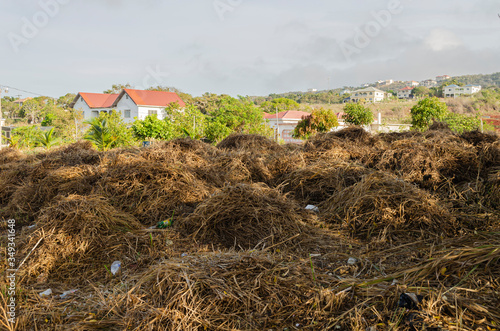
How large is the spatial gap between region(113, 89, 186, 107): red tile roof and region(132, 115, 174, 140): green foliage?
16.8m

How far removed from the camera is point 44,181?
509 centimetres

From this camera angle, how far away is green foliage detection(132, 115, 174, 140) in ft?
50.4

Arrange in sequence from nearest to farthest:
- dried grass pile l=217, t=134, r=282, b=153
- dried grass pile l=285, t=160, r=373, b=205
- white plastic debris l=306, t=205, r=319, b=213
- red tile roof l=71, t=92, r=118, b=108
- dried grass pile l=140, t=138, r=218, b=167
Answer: white plastic debris l=306, t=205, r=319, b=213 < dried grass pile l=285, t=160, r=373, b=205 < dried grass pile l=140, t=138, r=218, b=167 < dried grass pile l=217, t=134, r=282, b=153 < red tile roof l=71, t=92, r=118, b=108

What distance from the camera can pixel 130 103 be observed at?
32844 millimetres

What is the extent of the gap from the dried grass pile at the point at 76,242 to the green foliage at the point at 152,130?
12.2 m

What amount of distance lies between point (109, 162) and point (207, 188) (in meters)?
1.72

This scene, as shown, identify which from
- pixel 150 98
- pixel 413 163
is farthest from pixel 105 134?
pixel 150 98

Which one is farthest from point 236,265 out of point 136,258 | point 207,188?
point 207,188

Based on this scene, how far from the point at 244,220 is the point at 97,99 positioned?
37.1 metres

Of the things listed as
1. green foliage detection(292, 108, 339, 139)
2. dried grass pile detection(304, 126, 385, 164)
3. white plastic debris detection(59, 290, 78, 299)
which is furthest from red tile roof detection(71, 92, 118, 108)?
white plastic debris detection(59, 290, 78, 299)

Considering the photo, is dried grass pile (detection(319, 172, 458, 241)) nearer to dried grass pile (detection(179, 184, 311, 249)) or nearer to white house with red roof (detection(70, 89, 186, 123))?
dried grass pile (detection(179, 184, 311, 249))

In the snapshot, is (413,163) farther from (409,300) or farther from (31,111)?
(31,111)

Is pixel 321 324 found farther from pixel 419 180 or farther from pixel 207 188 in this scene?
pixel 419 180

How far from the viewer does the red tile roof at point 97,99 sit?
35.2 meters
